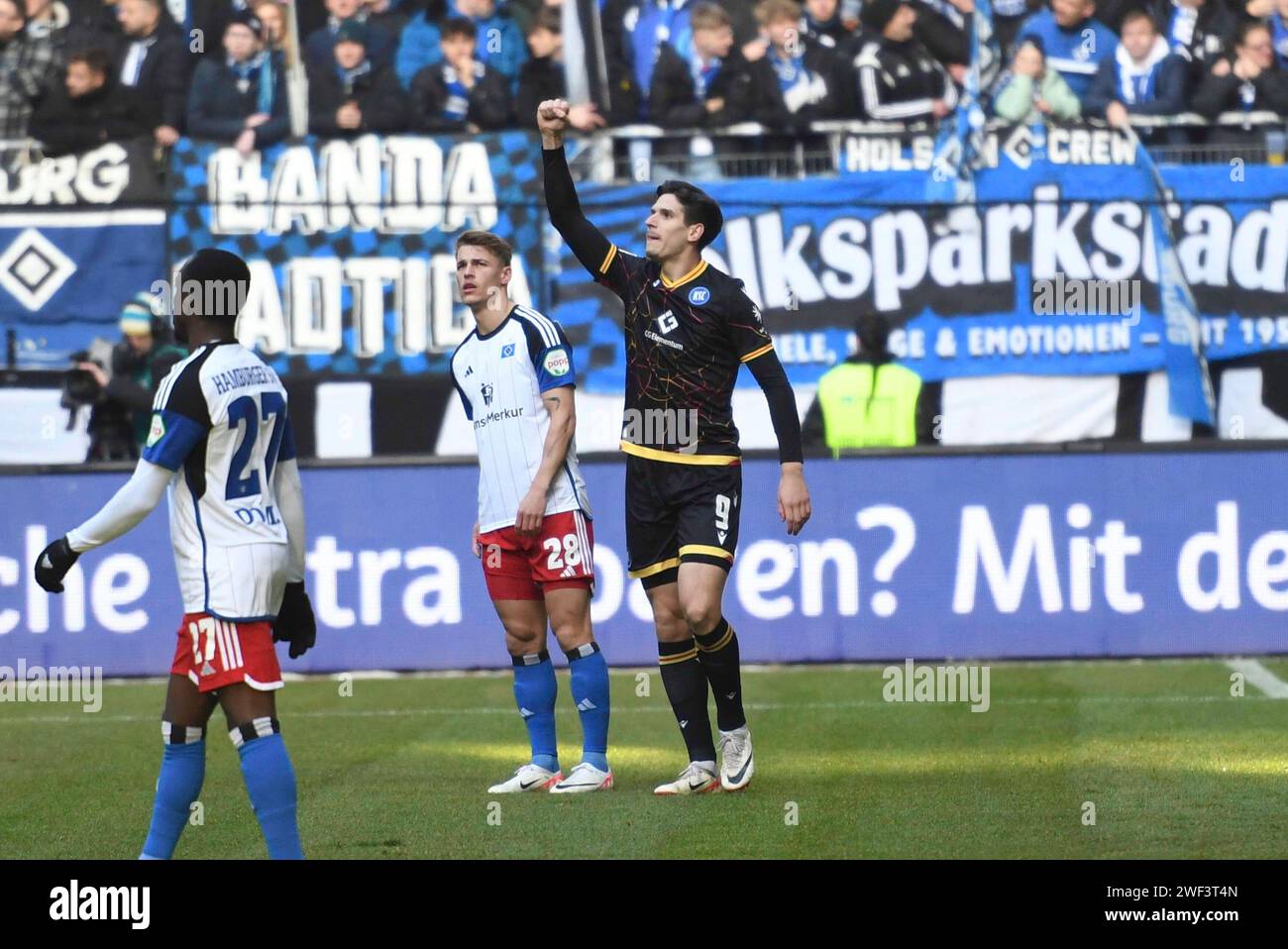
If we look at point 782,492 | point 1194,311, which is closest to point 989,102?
point 1194,311

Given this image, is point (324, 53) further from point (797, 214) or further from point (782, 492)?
point (782, 492)

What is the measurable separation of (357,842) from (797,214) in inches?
355

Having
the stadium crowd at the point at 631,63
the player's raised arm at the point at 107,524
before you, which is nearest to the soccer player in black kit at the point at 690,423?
the player's raised arm at the point at 107,524

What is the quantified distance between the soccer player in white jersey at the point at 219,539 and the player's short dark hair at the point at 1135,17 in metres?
11.8

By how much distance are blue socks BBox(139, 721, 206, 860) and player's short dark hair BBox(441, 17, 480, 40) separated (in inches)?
438

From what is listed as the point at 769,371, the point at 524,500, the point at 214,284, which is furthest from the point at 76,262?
the point at 214,284

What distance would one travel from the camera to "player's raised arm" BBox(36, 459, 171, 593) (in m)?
5.36

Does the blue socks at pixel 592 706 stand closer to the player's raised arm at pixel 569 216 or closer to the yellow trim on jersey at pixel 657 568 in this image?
the yellow trim on jersey at pixel 657 568

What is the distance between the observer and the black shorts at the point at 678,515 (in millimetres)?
7449

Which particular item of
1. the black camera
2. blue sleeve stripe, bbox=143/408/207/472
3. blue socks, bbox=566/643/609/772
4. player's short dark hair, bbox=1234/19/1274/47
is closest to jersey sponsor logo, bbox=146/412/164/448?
blue sleeve stripe, bbox=143/408/207/472

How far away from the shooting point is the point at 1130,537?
1218cm

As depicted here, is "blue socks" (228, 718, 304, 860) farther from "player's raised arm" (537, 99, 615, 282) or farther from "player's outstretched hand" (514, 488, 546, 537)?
"player's raised arm" (537, 99, 615, 282)

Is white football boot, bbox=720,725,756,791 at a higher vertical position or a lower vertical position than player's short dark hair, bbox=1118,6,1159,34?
lower

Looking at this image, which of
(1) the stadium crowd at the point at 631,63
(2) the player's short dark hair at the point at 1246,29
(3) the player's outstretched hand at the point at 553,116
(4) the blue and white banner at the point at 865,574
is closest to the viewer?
(3) the player's outstretched hand at the point at 553,116
